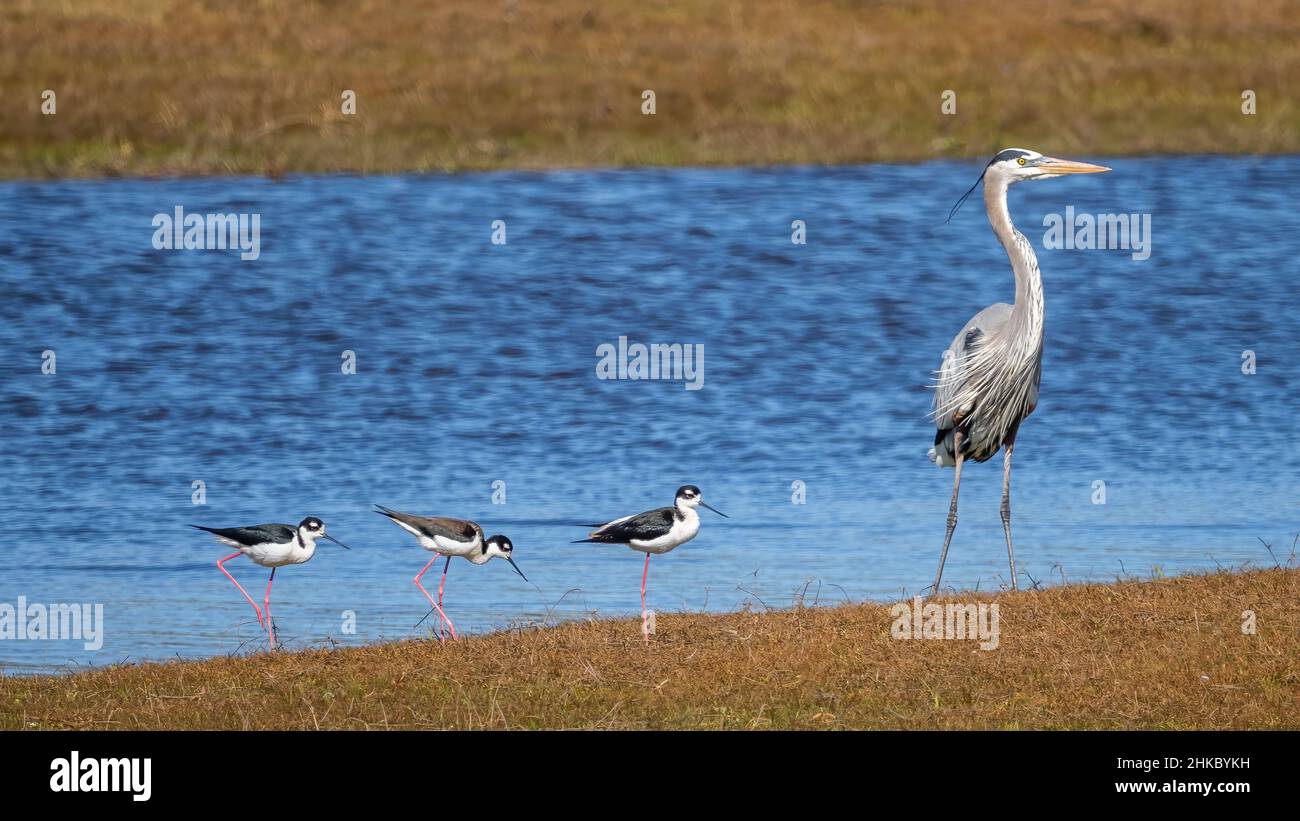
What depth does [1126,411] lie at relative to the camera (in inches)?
696

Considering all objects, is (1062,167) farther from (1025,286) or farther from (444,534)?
(444,534)

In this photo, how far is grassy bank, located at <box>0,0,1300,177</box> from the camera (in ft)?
92.2

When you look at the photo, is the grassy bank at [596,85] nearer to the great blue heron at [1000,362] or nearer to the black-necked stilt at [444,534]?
the great blue heron at [1000,362]

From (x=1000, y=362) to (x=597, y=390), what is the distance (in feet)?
23.0

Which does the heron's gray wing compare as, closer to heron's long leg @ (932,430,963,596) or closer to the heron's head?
heron's long leg @ (932,430,963,596)

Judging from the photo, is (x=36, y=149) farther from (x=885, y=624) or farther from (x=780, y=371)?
(x=885, y=624)

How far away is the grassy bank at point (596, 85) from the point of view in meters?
28.1

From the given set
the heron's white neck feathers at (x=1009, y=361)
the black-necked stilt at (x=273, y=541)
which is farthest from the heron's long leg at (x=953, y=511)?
the black-necked stilt at (x=273, y=541)

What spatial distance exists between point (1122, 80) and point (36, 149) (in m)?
18.0

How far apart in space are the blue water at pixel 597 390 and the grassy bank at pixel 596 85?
0.73 m

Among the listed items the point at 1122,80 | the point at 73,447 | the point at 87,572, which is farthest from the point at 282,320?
the point at 1122,80

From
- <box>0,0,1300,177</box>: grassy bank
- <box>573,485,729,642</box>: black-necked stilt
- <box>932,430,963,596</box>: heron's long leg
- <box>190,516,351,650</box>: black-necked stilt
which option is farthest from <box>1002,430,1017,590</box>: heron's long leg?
<box>0,0,1300,177</box>: grassy bank

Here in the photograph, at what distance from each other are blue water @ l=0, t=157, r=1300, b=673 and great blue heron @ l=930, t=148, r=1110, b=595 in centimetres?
95

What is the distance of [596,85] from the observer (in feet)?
97.4
